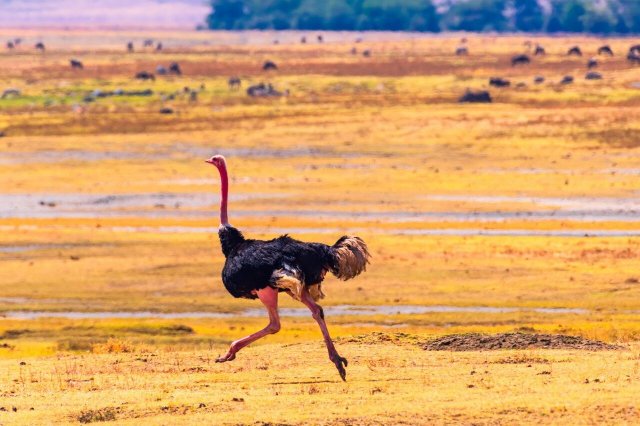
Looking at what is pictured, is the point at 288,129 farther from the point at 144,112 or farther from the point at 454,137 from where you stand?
the point at 144,112

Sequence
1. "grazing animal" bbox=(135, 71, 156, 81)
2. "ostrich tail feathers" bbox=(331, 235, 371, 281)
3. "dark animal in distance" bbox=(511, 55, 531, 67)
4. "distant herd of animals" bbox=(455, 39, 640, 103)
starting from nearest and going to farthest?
1. "ostrich tail feathers" bbox=(331, 235, 371, 281)
2. "distant herd of animals" bbox=(455, 39, 640, 103)
3. "grazing animal" bbox=(135, 71, 156, 81)
4. "dark animal in distance" bbox=(511, 55, 531, 67)

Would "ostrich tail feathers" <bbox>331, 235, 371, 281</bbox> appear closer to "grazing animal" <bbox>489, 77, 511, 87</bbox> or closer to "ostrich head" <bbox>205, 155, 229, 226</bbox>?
"ostrich head" <bbox>205, 155, 229, 226</bbox>

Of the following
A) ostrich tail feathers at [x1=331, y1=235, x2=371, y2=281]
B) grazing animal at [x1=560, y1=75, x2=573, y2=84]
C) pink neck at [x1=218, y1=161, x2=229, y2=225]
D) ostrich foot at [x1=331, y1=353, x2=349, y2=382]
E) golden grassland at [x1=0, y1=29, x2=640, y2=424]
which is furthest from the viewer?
grazing animal at [x1=560, y1=75, x2=573, y2=84]

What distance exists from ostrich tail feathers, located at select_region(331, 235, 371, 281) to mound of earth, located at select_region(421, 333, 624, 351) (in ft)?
8.17

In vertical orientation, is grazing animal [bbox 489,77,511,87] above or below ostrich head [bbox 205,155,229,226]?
above

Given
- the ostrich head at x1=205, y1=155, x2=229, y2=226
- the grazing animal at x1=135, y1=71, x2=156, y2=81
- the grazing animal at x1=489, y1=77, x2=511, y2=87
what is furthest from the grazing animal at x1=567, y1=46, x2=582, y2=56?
the ostrich head at x1=205, y1=155, x2=229, y2=226

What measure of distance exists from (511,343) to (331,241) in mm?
14624

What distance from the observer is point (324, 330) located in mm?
14727

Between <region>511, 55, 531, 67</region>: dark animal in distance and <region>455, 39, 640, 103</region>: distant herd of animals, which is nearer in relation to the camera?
<region>455, 39, 640, 103</region>: distant herd of animals

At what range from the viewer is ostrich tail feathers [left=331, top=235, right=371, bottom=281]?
49.1 ft

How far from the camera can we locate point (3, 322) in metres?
24.4

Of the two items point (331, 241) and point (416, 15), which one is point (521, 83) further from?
point (416, 15)

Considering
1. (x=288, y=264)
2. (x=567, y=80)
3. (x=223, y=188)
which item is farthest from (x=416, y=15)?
(x=288, y=264)

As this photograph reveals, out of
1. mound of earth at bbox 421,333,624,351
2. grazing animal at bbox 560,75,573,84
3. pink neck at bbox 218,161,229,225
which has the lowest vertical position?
mound of earth at bbox 421,333,624,351
